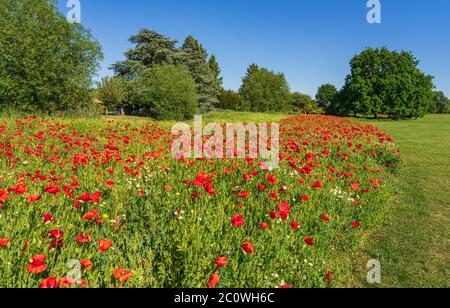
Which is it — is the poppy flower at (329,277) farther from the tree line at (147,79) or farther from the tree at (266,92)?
the tree at (266,92)

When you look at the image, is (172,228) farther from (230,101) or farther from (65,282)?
(230,101)

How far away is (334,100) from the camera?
2197 inches

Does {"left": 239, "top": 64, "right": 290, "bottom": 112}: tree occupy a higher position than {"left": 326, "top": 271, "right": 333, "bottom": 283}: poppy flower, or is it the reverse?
{"left": 239, "top": 64, "right": 290, "bottom": 112}: tree

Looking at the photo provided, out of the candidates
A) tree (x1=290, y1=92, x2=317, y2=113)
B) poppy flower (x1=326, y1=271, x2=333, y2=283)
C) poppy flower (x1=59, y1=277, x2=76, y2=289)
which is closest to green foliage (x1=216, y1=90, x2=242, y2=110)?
tree (x1=290, y1=92, x2=317, y2=113)

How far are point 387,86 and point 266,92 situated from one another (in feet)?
63.5

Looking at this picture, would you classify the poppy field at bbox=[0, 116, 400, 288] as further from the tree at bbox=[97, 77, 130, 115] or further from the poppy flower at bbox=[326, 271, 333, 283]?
the tree at bbox=[97, 77, 130, 115]

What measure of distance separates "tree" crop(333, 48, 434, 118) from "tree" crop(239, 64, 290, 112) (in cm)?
1108

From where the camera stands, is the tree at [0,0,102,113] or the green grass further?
the tree at [0,0,102,113]

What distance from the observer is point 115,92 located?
46.2 metres

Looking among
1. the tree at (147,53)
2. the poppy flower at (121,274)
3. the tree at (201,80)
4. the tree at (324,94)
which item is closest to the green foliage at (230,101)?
the tree at (201,80)

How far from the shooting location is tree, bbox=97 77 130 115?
45000 millimetres
